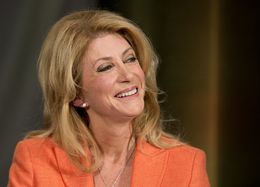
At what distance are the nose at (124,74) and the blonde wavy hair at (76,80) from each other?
0.45 ft

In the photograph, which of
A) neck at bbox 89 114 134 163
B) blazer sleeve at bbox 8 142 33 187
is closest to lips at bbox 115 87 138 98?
neck at bbox 89 114 134 163

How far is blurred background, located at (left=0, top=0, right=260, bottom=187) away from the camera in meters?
1.73

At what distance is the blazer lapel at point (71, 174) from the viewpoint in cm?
153

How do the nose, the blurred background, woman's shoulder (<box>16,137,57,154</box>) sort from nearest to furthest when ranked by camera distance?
the nose, woman's shoulder (<box>16,137,57,154</box>), the blurred background

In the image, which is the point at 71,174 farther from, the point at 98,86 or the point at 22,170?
the point at 98,86

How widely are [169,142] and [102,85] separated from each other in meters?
0.31

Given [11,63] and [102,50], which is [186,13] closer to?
[102,50]

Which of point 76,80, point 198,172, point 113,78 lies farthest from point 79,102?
point 198,172

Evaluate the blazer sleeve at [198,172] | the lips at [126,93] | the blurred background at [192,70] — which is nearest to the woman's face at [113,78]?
the lips at [126,93]

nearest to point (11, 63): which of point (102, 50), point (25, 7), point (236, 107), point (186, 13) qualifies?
point (25, 7)

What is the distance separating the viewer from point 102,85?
149cm

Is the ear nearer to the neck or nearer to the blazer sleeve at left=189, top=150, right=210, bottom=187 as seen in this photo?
the neck

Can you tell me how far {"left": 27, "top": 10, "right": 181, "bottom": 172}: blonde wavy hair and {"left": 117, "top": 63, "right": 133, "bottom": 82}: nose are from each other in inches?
5.5

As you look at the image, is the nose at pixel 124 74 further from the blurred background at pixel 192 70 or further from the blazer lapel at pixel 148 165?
the blurred background at pixel 192 70
